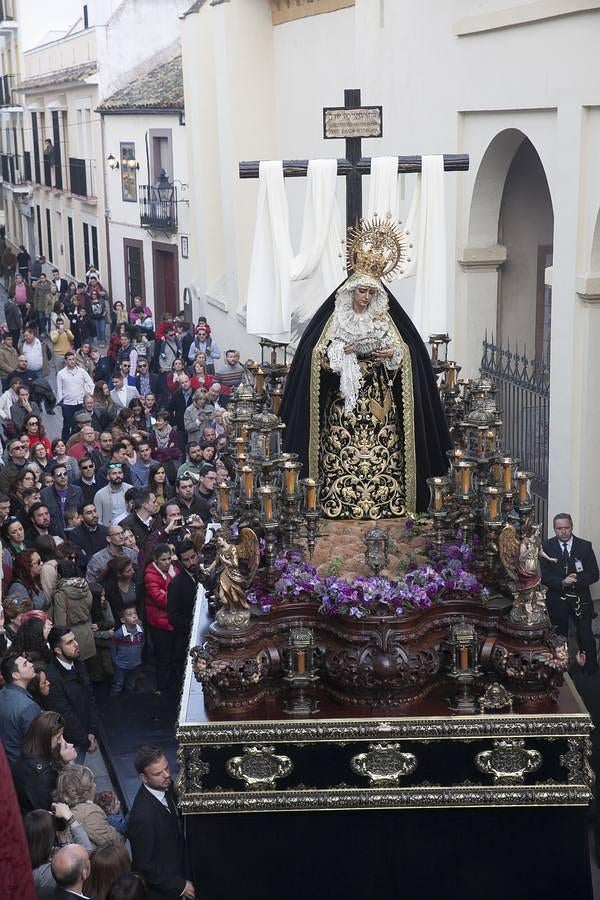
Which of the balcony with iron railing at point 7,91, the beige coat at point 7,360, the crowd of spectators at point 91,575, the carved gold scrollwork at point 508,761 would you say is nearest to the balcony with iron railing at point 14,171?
the balcony with iron railing at point 7,91

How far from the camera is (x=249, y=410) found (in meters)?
7.89

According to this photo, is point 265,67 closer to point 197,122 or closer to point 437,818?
point 197,122

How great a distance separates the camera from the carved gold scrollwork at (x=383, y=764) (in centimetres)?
623

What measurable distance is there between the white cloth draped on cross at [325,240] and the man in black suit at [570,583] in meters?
1.86

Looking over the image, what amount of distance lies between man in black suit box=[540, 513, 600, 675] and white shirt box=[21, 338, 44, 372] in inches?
389

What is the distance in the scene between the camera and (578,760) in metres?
6.23

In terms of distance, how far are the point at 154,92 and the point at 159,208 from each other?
2379mm

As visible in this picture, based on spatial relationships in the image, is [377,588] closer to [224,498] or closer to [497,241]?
[224,498]

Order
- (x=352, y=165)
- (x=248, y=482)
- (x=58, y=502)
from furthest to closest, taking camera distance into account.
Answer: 1. (x=58, y=502)
2. (x=352, y=165)
3. (x=248, y=482)

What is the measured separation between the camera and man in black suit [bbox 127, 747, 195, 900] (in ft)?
19.5

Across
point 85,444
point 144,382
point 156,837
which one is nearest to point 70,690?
point 156,837

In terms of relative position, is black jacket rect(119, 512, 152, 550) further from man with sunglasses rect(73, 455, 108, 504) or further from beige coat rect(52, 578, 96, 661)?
beige coat rect(52, 578, 96, 661)

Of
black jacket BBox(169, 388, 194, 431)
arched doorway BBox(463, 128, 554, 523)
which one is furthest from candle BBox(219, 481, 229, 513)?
black jacket BBox(169, 388, 194, 431)

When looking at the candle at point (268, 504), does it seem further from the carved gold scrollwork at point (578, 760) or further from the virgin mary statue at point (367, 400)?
the carved gold scrollwork at point (578, 760)
